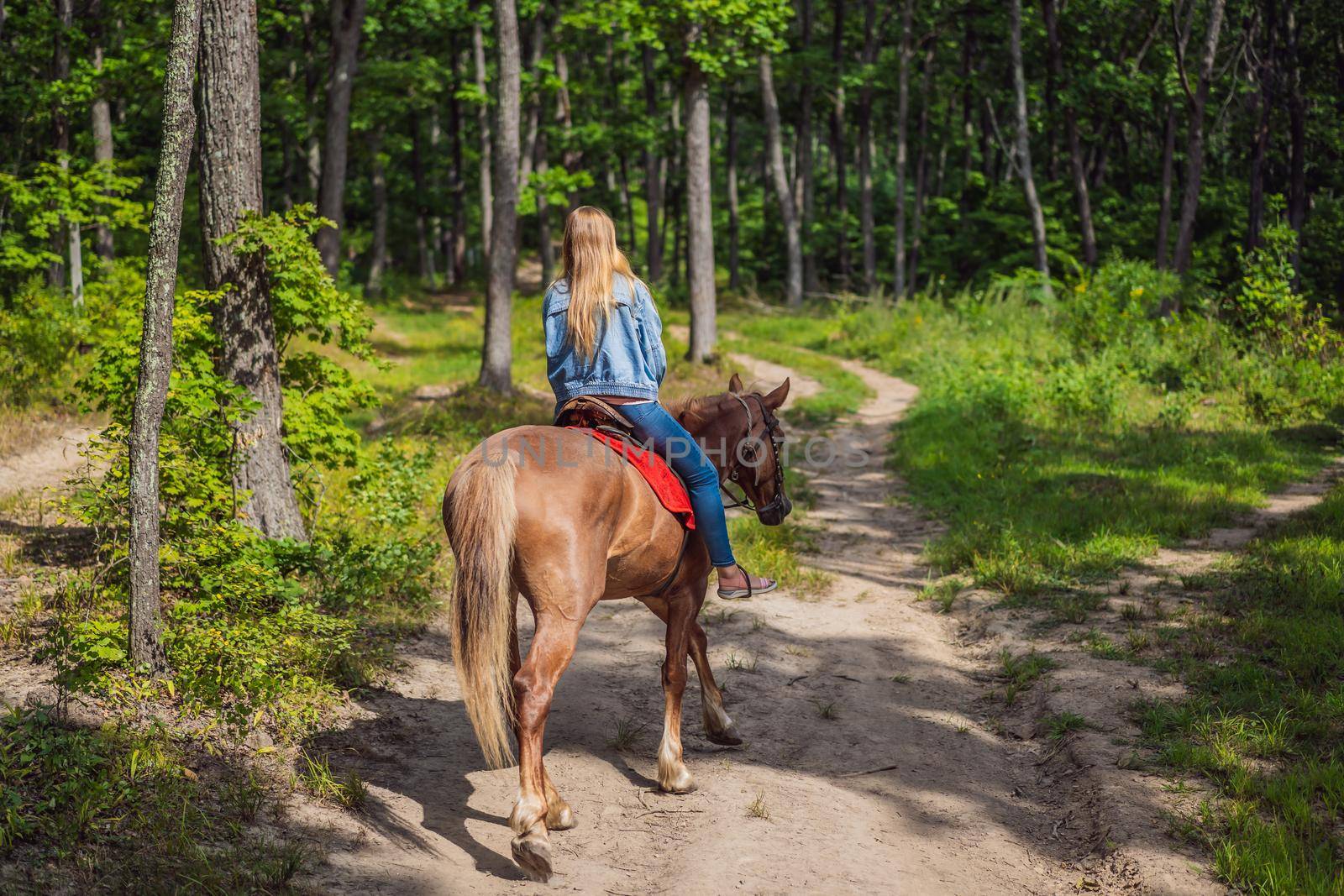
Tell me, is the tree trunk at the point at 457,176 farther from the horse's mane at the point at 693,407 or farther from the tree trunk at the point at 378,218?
the horse's mane at the point at 693,407

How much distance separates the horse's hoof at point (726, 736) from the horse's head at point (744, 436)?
1319 millimetres

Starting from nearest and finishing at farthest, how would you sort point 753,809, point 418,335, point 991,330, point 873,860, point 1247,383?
point 873,860, point 753,809, point 1247,383, point 991,330, point 418,335

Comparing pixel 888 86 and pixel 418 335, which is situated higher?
pixel 888 86

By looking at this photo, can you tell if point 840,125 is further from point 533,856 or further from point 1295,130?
point 533,856

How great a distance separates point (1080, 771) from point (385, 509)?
5.50 metres

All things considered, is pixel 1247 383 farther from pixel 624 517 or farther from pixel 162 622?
pixel 162 622

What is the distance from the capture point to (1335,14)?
22.6m

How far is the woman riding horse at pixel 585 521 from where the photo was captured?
446 centimetres

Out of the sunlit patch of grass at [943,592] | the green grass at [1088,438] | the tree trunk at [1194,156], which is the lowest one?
the sunlit patch of grass at [943,592]

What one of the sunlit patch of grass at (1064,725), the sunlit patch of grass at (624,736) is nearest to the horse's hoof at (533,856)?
the sunlit patch of grass at (624,736)

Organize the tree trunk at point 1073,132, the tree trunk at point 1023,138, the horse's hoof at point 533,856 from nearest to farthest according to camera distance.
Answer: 1. the horse's hoof at point 533,856
2. the tree trunk at point 1023,138
3. the tree trunk at point 1073,132

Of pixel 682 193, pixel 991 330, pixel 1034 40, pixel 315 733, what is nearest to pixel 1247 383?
pixel 991 330

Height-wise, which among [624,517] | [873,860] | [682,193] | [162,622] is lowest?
[873,860]

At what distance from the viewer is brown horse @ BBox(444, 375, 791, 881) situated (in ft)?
14.5
